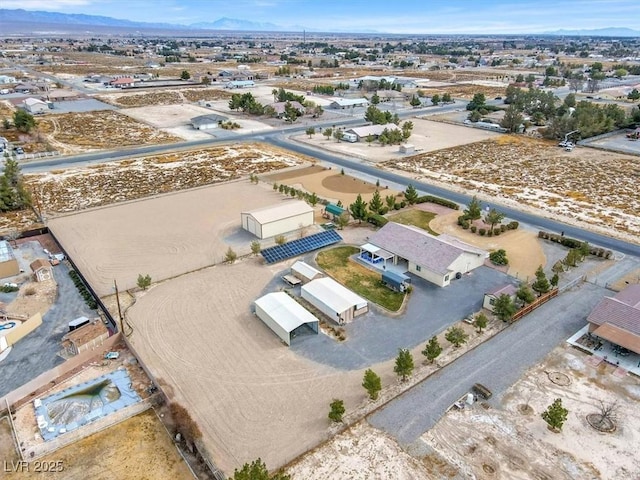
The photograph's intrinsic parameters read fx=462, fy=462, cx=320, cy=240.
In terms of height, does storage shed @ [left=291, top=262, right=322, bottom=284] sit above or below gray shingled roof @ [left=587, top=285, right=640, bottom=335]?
below

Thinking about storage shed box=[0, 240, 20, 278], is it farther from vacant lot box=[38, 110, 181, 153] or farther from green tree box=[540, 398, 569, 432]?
vacant lot box=[38, 110, 181, 153]

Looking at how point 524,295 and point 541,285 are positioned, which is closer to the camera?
point 524,295

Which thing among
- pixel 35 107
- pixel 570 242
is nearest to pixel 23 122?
pixel 35 107

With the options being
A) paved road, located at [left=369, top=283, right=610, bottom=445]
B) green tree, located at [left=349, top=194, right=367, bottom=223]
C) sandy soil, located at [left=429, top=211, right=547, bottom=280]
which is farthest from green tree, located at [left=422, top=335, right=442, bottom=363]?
green tree, located at [left=349, top=194, right=367, bottom=223]

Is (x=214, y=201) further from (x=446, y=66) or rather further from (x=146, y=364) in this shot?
(x=446, y=66)

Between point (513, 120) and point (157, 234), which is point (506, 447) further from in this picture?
point (513, 120)

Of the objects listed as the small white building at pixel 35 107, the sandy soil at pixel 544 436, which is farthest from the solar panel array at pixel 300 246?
the small white building at pixel 35 107
